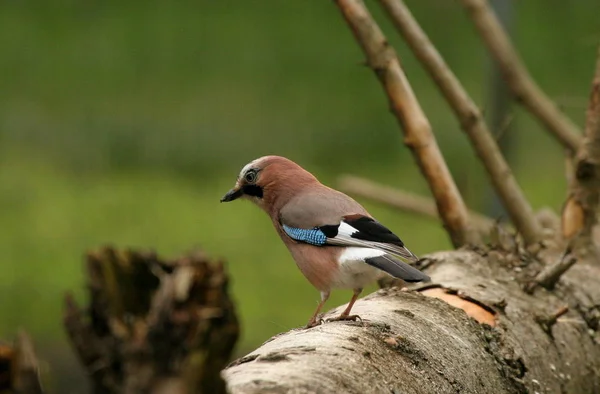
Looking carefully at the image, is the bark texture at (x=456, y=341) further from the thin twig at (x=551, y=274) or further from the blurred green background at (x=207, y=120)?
the blurred green background at (x=207, y=120)

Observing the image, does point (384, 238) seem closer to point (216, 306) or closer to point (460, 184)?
point (216, 306)

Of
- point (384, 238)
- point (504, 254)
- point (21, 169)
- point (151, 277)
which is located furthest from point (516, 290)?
point (21, 169)

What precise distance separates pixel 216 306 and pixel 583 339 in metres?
0.83

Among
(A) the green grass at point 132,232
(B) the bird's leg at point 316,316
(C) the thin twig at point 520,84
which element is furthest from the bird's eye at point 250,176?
(A) the green grass at point 132,232

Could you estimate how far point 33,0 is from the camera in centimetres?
432

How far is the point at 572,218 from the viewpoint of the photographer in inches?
90.4

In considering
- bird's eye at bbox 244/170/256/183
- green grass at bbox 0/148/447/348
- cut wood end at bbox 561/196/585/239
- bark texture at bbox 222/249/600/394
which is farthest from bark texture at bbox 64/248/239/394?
green grass at bbox 0/148/447/348

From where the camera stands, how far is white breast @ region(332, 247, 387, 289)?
1.61 meters

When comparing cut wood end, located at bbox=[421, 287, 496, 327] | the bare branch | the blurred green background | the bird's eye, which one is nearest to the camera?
cut wood end, located at bbox=[421, 287, 496, 327]

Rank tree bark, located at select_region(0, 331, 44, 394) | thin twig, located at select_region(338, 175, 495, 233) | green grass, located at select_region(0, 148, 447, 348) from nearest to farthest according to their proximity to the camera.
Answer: tree bark, located at select_region(0, 331, 44, 394)
thin twig, located at select_region(338, 175, 495, 233)
green grass, located at select_region(0, 148, 447, 348)

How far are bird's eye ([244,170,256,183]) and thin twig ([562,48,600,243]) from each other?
2.48 feet

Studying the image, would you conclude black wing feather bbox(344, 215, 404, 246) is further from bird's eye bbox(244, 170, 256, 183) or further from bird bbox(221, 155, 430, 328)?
bird's eye bbox(244, 170, 256, 183)

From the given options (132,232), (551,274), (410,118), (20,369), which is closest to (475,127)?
(410,118)

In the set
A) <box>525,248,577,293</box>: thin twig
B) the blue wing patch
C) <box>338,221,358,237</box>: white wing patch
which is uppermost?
<box>338,221,358,237</box>: white wing patch
